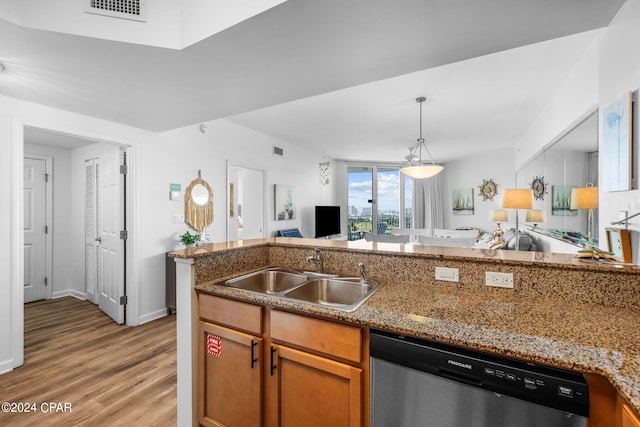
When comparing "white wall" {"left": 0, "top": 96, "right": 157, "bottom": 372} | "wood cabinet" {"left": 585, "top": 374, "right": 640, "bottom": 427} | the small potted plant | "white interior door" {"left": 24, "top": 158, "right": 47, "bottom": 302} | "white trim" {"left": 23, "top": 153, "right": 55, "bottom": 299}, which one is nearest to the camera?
"wood cabinet" {"left": 585, "top": 374, "right": 640, "bottom": 427}

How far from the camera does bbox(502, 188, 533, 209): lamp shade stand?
2.93 m

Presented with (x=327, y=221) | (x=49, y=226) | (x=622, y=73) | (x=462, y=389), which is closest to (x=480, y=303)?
(x=462, y=389)

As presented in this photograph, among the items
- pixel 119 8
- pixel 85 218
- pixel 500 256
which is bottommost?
Answer: pixel 500 256

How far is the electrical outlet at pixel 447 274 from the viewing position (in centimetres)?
150

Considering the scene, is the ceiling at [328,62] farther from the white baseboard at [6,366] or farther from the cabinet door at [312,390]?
the white baseboard at [6,366]

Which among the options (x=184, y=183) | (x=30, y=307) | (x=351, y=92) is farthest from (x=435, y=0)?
(x=30, y=307)

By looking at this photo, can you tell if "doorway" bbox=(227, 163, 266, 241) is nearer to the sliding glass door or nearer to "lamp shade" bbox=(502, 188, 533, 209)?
the sliding glass door

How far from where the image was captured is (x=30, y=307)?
3.71 metres


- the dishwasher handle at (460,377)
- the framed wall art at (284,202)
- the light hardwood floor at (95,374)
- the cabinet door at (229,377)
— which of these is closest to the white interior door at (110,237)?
the light hardwood floor at (95,374)

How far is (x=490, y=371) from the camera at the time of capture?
91 centimetres

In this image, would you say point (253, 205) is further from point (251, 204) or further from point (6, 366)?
point (6, 366)

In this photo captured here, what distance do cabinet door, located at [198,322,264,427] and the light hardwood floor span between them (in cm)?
41

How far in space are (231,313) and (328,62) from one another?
152 cm

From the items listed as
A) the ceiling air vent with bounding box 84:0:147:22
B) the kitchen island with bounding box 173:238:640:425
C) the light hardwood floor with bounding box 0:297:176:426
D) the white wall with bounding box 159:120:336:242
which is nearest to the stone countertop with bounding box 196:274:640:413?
the kitchen island with bounding box 173:238:640:425
